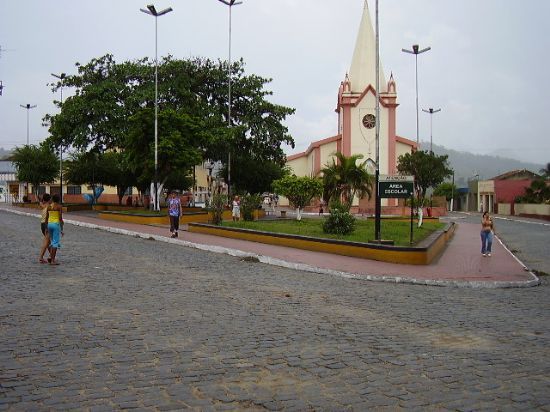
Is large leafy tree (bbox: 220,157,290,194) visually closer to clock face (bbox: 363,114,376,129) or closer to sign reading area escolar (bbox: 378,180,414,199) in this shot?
clock face (bbox: 363,114,376,129)

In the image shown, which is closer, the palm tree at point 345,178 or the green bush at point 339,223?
the green bush at point 339,223

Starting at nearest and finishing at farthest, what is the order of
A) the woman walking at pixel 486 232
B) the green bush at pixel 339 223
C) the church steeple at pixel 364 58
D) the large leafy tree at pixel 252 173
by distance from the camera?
the woman walking at pixel 486 232, the green bush at pixel 339 223, the large leafy tree at pixel 252 173, the church steeple at pixel 364 58

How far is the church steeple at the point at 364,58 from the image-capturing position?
173ft

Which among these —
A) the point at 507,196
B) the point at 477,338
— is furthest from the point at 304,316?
the point at 507,196

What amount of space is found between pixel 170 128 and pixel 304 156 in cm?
3620

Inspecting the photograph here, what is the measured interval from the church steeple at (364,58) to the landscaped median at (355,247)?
114 feet

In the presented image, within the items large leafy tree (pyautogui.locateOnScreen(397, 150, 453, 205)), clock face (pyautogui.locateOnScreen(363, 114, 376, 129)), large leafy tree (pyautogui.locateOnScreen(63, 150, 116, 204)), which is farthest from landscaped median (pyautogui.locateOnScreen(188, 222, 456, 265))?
clock face (pyautogui.locateOnScreen(363, 114, 376, 129))

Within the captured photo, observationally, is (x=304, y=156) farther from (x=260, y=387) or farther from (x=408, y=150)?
(x=260, y=387)

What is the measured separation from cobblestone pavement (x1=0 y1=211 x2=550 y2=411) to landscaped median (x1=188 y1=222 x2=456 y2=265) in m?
3.63

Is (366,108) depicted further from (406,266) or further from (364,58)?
(406,266)

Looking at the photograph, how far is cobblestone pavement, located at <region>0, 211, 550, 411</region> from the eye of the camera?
4645 mm

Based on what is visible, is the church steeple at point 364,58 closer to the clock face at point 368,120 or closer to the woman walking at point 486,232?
the clock face at point 368,120

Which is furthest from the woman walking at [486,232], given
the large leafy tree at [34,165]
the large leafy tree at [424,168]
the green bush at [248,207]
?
the large leafy tree at [34,165]

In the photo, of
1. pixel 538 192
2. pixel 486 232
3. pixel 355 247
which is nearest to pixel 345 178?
pixel 486 232
